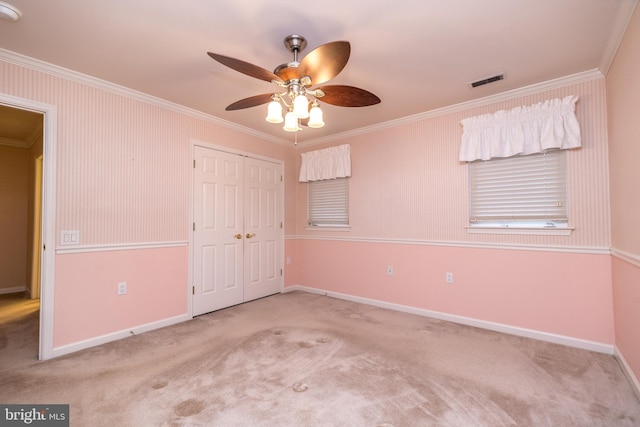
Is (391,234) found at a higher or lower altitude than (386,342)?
higher

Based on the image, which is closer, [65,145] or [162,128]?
[65,145]

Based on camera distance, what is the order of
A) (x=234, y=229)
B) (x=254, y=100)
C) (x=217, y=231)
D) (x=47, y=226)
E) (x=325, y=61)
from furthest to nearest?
(x=234, y=229)
(x=217, y=231)
(x=47, y=226)
(x=254, y=100)
(x=325, y=61)

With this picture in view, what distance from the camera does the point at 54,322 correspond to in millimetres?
2471

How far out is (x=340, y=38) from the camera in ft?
6.93

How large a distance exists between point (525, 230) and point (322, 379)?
238cm

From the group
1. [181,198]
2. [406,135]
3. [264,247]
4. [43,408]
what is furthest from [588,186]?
[43,408]

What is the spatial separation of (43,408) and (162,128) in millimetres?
2566

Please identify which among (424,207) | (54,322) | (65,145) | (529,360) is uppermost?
(65,145)

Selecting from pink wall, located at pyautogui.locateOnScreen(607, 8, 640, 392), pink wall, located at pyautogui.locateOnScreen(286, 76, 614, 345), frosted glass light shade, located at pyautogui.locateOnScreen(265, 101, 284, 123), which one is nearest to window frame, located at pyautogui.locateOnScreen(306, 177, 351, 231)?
pink wall, located at pyautogui.locateOnScreen(286, 76, 614, 345)

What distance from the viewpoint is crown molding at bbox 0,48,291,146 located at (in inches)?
91.8

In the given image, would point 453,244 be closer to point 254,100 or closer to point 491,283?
point 491,283

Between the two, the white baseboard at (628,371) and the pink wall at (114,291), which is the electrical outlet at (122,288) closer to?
the pink wall at (114,291)

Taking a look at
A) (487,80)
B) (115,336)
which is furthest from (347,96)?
(115,336)

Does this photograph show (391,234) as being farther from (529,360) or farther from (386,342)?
(529,360)
